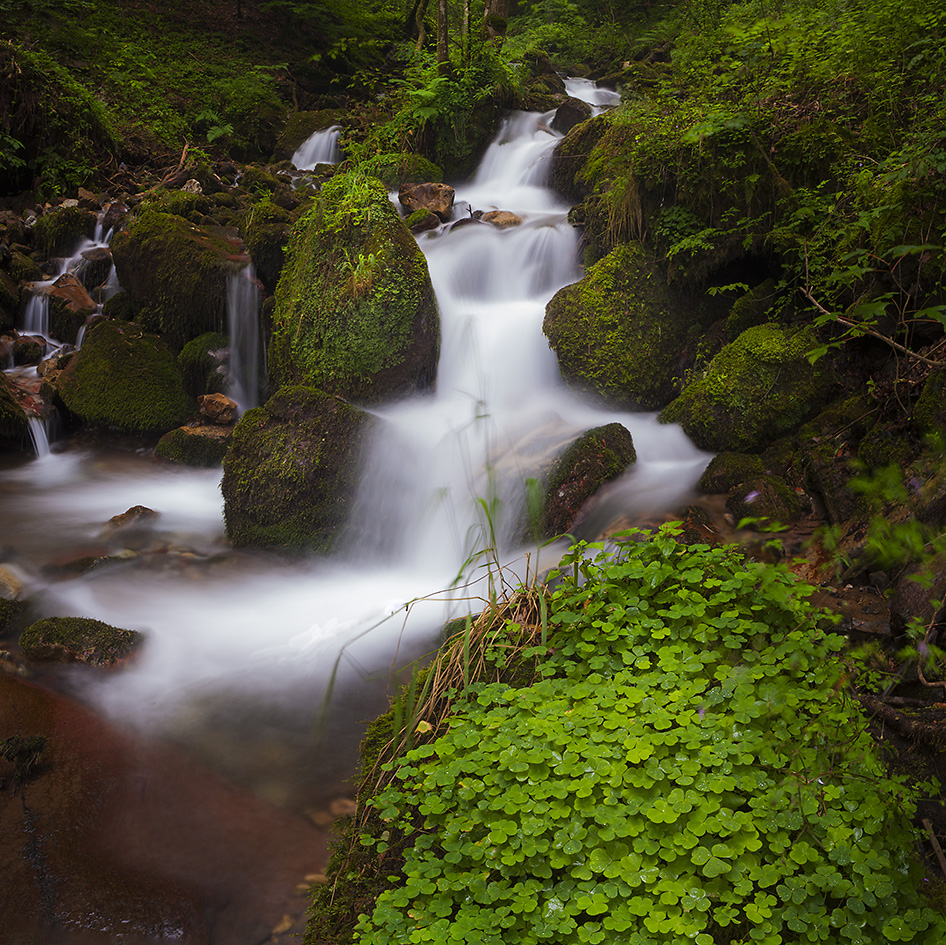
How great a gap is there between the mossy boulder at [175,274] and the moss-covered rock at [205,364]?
0.24 meters

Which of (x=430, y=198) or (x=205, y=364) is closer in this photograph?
(x=205, y=364)

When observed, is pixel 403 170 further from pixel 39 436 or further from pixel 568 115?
pixel 39 436

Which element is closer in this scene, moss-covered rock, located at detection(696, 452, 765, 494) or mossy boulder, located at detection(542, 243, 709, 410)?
moss-covered rock, located at detection(696, 452, 765, 494)

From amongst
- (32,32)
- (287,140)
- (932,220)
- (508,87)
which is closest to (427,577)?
(932,220)

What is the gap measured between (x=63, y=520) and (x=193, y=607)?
2.36 meters

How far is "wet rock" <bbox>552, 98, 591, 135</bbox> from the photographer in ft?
40.8

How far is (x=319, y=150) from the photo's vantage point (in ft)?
46.6

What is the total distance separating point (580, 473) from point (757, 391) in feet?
5.81

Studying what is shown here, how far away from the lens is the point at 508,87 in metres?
12.9

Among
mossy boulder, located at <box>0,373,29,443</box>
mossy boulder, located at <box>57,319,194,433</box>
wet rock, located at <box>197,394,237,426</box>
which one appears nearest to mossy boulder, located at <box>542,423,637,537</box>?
wet rock, located at <box>197,394,237,426</box>

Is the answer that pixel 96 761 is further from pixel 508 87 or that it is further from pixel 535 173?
pixel 508 87

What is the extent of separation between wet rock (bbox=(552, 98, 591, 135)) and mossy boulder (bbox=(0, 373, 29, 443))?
396 inches

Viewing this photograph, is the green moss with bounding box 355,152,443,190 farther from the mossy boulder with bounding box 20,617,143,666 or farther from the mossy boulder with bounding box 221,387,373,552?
the mossy boulder with bounding box 20,617,143,666

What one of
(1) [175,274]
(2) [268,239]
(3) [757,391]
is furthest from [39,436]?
(3) [757,391]
